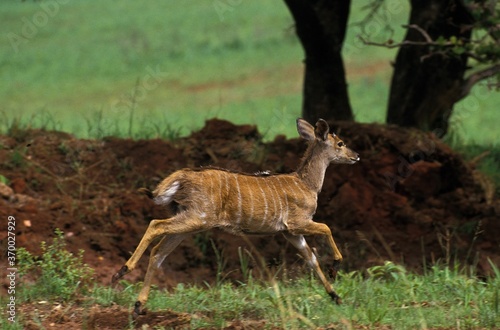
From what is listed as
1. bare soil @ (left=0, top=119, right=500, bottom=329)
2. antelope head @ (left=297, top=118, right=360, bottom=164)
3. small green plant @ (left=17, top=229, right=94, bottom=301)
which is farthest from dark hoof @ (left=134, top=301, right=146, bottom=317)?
bare soil @ (left=0, top=119, right=500, bottom=329)

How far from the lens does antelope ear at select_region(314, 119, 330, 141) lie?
319 inches

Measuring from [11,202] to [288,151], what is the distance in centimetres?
319

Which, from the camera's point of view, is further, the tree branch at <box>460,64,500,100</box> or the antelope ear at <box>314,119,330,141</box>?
the tree branch at <box>460,64,500,100</box>

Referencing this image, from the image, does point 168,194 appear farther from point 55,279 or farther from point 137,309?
point 55,279

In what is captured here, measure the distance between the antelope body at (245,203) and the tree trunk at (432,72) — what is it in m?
4.98

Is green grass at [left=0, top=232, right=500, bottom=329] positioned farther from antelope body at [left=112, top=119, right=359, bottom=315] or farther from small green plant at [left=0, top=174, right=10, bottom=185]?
small green plant at [left=0, top=174, right=10, bottom=185]

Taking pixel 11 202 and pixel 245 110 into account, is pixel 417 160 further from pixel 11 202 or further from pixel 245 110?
pixel 245 110

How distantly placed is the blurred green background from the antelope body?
12.1 meters

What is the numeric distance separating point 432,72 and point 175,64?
23.6m

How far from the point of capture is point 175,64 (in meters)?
36.0

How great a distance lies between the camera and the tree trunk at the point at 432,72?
12984 millimetres

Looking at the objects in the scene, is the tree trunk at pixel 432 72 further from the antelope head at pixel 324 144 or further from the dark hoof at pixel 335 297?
the dark hoof at pixel 335 297

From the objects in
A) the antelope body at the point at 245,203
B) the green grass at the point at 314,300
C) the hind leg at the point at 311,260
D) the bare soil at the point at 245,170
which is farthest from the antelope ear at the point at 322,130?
the bare soil at the point at 245,170

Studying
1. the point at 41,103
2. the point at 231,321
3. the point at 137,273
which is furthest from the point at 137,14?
the point at 231,321
